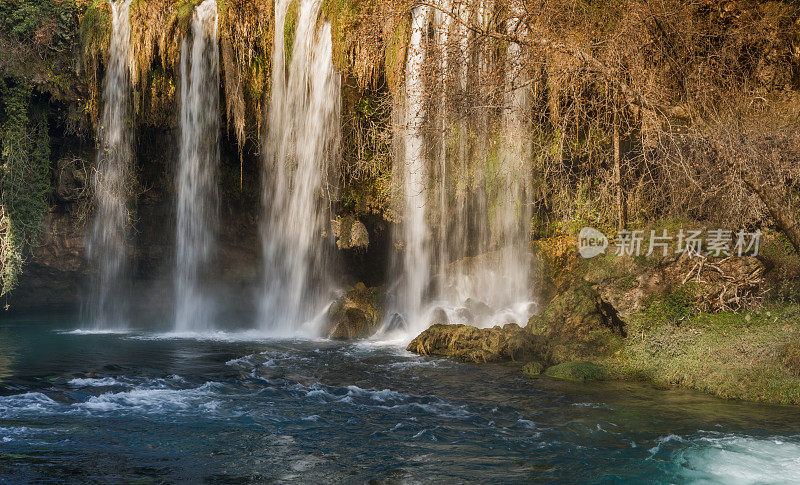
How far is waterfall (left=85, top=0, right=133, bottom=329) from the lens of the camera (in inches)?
658

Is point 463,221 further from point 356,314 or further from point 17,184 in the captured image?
point 17,184

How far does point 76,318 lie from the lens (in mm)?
19797

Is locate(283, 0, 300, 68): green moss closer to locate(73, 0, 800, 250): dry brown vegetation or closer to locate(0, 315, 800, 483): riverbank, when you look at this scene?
locate(73, 0, 800, 250): dry brown vegetation

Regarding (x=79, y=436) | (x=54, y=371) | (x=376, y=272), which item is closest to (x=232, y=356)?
(x=54, y=371)

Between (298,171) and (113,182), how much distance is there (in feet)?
17.3

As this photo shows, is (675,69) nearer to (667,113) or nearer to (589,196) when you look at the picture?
(667,113)

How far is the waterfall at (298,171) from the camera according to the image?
1608 cm

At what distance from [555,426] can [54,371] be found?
8.34m

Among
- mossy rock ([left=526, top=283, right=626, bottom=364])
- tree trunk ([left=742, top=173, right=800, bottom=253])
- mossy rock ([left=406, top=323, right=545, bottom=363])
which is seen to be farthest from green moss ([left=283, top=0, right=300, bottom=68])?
tree trunk ([left=742, top=173, right=800, bottom=253])

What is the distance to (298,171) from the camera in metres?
16.7

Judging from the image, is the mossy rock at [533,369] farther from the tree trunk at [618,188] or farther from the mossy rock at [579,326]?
the tree trunk at [618,188]

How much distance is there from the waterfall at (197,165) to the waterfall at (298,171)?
1532mm

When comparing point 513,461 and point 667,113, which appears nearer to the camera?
point 513,461

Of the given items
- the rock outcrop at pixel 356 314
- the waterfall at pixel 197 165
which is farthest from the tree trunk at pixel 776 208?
the waterfall at pixel 197 165
